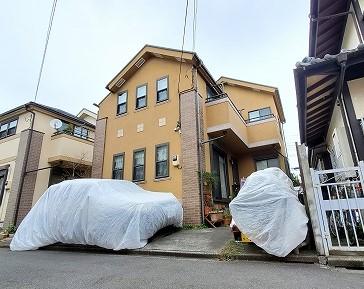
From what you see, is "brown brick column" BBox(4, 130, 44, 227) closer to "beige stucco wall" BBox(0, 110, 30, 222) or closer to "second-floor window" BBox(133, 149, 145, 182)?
"beige stucco wall" BBox(0, 110, 30, 222)

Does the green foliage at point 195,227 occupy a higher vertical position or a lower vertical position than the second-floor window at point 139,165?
lower

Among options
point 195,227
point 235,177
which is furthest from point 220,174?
point 195,227

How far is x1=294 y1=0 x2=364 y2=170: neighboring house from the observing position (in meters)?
4.58

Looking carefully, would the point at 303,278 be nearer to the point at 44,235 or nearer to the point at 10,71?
the point at 44,235

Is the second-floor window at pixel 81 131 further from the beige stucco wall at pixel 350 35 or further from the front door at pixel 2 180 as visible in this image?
the beige stucco wall at pixel 350 35

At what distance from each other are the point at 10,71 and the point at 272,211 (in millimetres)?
9735

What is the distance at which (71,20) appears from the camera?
6773mm

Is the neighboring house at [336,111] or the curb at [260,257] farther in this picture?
the neighboring house at [336,111]

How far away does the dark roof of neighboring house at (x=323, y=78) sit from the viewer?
4402mm

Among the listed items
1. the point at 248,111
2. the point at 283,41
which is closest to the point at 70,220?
the point at 283,41

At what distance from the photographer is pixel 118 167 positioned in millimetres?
10875

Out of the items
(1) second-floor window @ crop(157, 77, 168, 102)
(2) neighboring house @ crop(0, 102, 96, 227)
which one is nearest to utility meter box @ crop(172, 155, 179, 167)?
(1) second-floor window @ crop(157, 77, 168, 102)

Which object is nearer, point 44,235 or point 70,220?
point 70,220

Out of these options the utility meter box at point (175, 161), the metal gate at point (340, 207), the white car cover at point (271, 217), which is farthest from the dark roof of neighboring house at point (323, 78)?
the utility meter box at point (175, 161)
